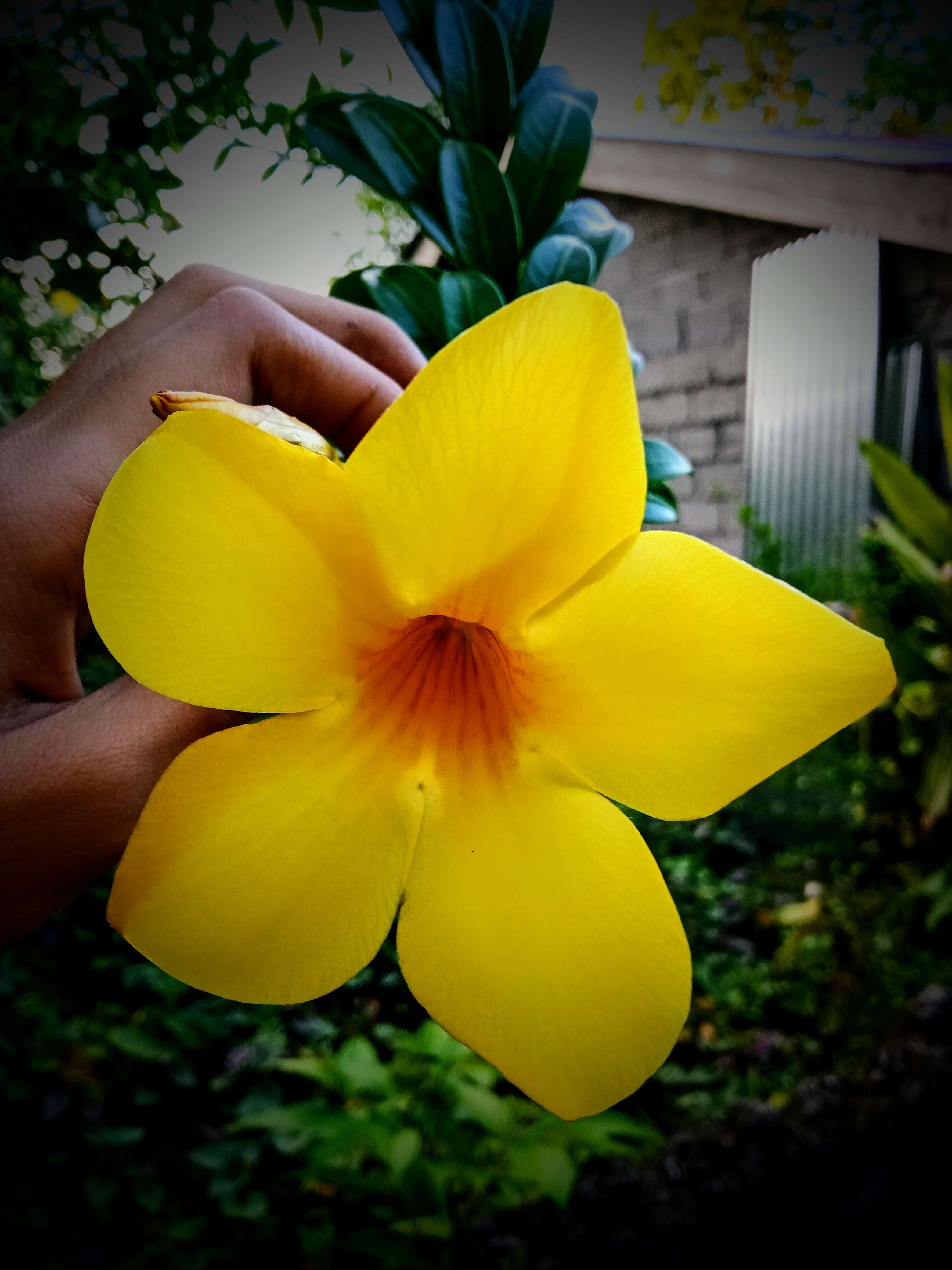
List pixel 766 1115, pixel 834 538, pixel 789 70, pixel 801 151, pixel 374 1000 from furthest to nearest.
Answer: pixel 834 538
pixel 801 151
pixel 766 1115
pixel 374 1000
pixel 789 70

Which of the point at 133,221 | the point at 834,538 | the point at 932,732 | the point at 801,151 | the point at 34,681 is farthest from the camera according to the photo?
the point at 834,538

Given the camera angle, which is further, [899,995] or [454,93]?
[899,995]

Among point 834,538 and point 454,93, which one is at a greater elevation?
point 454,93

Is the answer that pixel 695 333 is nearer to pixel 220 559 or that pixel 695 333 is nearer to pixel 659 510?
pixel 659 510

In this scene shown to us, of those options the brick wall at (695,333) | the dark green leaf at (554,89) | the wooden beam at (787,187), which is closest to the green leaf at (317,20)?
the dark green leaf at (554,89)

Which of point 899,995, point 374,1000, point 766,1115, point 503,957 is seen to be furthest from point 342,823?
point 899,995

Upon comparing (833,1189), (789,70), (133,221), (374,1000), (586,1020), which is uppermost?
(789,70)

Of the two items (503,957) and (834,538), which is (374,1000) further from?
(834,538)

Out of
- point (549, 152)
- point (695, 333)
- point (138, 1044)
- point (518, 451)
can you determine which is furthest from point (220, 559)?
point (695, 333)
